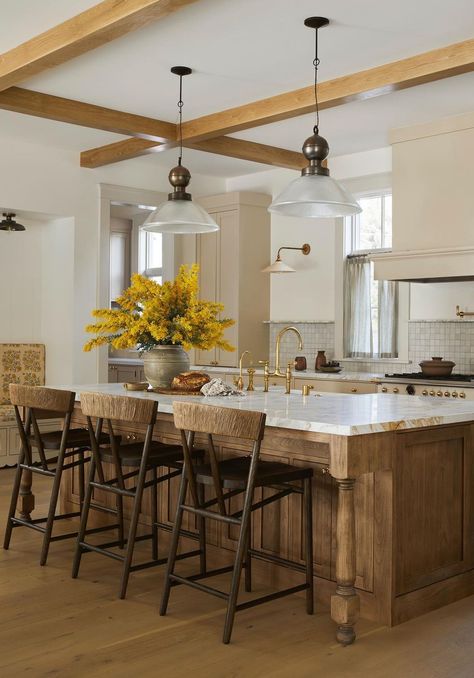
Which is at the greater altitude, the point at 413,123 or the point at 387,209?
the point at 413,123

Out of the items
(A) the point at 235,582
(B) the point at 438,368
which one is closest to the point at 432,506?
(A) the point at 235,582

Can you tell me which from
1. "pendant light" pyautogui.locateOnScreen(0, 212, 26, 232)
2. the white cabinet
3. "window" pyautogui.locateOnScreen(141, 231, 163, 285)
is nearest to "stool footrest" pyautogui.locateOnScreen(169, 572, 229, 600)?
"pendant light" pyautogui.locateOnScreen(0, 212, 26, 232)

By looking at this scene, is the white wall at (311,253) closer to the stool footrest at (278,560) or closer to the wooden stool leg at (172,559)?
the stool footrest at (278,560)

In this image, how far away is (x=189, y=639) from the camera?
10.7 feet

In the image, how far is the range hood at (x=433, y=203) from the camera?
586cm

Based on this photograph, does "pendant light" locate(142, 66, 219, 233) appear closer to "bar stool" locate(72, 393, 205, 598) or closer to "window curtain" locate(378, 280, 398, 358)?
"bar stool" locate(72, 393, 205, 598)

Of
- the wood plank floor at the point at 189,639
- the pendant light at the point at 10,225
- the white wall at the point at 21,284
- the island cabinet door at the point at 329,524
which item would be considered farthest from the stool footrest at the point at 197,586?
the white wall at the point at 21,284

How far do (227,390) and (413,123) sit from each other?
3.21 metres

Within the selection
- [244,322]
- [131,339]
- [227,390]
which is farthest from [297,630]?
[244,322]

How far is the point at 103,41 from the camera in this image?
14.6 ft

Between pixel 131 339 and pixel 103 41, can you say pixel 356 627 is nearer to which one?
pixel 131 339

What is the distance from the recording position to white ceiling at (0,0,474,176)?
14.3 ft

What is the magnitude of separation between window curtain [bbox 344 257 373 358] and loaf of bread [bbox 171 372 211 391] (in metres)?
3.12

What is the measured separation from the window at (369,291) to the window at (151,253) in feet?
11.3
